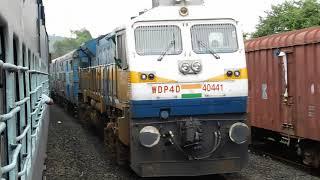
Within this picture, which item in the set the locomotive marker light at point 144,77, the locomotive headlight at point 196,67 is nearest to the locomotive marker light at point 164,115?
the locomotive marker light at point 144,77

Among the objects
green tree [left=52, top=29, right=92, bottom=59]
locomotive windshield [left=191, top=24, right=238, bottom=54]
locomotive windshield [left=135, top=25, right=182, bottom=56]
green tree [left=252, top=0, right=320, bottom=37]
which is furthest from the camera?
green tree [left=52, top=29, right=92, bottom=59]

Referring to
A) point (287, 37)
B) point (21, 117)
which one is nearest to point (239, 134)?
point (287, 37)

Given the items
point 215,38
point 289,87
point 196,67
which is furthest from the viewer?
point 289,87

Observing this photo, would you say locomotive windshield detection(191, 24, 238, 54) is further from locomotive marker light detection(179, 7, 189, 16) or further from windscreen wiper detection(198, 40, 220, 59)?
locomotive marker light detection(179, 7, 189, 16)

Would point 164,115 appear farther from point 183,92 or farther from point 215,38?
point 215,38

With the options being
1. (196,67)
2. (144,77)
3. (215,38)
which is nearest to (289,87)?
(215,38)

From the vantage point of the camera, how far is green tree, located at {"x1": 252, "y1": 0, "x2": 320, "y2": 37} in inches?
1092

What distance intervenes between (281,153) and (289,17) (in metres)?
17.6

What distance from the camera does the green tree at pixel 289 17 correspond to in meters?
27.7

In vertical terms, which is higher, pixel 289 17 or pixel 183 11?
pixel 289 17

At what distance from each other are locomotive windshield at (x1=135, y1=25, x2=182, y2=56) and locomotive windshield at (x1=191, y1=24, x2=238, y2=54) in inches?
10.6

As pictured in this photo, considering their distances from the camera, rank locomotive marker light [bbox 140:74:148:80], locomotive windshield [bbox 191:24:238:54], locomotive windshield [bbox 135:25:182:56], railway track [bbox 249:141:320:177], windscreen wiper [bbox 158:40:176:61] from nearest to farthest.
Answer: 1. locomotive marker light [bbox 140:74:148:80]
2. windscreen wiper [bbox 158:40:176:61]
3. locomotive windshield [bbox 135:25:182:56]
4. locomotive windshield [bbox 191:24:238:54]
5. railway track [bbox 249:141:320:177]

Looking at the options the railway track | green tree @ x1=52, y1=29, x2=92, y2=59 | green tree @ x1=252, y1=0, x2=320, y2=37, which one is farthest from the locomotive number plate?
green tree @ x1=52, y1=29, x2=92, y2=59

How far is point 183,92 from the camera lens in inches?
311
